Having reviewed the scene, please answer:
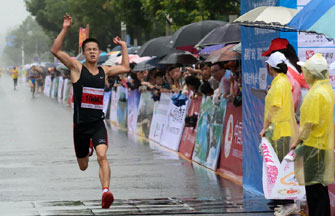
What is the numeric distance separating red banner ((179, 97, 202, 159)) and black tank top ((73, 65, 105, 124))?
6.17m

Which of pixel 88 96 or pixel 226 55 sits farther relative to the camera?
pixel 226 55

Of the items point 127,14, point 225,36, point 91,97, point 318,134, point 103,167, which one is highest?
point 127,14

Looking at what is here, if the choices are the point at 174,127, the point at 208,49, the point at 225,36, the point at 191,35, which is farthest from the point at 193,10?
the point at 225,36

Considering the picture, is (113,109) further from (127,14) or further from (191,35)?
(127,14)

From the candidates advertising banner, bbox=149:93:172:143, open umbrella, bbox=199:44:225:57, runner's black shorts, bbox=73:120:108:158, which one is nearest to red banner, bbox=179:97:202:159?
open umbrella, bbox=199:44:225:57

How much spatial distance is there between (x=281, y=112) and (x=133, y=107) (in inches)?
578

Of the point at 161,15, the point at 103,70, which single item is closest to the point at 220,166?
the point at 103,70

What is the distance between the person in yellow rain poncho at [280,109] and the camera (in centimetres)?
946

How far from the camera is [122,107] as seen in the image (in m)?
26.2

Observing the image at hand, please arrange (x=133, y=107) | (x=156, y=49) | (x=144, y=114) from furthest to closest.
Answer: (x=133, y=107)
(x=144, y=114)
(x=156, y=49)

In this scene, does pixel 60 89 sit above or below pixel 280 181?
below

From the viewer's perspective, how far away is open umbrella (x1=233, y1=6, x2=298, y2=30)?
9.45 meters

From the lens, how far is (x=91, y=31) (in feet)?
176

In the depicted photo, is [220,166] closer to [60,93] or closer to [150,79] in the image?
[150,79]
